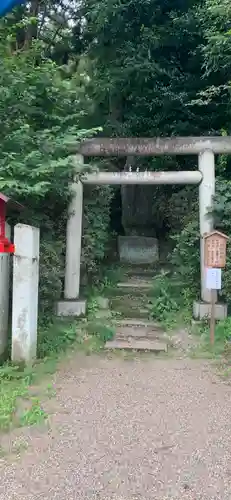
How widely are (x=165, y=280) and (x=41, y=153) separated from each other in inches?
138

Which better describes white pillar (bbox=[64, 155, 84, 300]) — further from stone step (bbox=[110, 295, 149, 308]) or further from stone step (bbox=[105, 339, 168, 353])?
stone step (bbox=[105, 339, 168, 353])

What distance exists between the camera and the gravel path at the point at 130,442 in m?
2.89

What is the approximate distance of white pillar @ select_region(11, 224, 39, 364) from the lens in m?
5.23

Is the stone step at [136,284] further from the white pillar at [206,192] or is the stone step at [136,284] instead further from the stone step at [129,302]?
the white pillar at [206,192]

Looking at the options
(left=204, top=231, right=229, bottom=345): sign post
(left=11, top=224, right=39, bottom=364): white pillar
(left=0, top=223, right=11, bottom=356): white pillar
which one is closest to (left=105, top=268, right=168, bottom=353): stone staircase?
(left=204, top=231, right=229, bottom=345): sign post

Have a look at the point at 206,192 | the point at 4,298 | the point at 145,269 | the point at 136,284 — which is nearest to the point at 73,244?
the point at 4,298

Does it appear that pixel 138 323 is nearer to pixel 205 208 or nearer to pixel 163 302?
pixel 163 302

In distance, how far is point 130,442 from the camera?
3.52 meters

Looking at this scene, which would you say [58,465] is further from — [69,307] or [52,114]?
[52,114]

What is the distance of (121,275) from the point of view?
30.2 ft

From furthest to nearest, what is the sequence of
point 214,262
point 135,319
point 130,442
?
point 135,319, point 214,262, point 130,442

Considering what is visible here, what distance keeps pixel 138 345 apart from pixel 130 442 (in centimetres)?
269

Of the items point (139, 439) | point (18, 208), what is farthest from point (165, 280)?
point (139, 439)

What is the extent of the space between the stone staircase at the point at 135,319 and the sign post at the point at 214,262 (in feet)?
3.03
